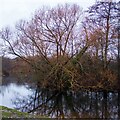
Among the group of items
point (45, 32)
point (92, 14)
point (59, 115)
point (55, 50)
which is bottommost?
point (59, 115)

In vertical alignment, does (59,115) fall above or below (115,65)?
below

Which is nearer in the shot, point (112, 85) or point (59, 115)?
point (59, 115)

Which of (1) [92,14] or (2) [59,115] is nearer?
(2) [59,115]

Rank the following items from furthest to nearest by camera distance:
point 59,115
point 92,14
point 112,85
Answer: point 92,14 < point 112,85 < point 59,115

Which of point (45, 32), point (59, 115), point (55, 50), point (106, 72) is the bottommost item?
point (59, 115)

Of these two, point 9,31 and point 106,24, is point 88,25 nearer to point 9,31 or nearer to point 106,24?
point 106,24

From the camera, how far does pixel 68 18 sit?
56.9 ft

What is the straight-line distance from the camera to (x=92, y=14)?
59.2ft

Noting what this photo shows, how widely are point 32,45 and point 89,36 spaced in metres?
3.75

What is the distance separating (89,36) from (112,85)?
3388mm

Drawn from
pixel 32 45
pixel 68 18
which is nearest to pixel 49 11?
pixel 68 18

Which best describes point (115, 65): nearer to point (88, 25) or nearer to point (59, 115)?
point (88, 25)

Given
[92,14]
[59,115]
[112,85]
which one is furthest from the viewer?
[92,14]

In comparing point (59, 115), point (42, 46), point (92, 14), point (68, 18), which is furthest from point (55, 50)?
point (59, 115)
